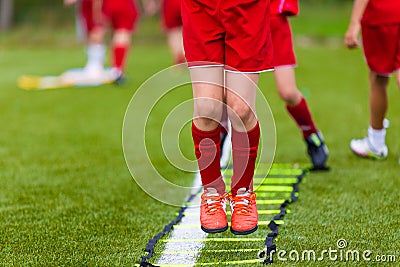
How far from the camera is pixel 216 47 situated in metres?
3.04

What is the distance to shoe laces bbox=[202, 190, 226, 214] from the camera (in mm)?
3072

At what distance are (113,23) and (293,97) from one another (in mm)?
6170

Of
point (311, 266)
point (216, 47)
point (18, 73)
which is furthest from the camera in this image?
point (18, 73)

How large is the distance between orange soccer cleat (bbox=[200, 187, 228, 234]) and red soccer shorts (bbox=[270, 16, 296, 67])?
4.65 feet

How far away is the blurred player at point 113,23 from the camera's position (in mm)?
9883

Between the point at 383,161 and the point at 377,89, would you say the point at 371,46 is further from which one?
the point at 383,161

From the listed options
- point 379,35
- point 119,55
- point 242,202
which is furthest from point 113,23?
point 242,202

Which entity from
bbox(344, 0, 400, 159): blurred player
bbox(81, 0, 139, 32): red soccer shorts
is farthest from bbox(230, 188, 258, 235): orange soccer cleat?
bbox(81, 0, 139, 32): red soccer shorts

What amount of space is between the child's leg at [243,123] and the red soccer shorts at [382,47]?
1.58m

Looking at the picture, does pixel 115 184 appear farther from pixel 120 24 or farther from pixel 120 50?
pixel 120 24

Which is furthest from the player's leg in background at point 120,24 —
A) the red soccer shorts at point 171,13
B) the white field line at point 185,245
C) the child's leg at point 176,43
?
the white field line at point 185,245

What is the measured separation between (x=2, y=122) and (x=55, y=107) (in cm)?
103

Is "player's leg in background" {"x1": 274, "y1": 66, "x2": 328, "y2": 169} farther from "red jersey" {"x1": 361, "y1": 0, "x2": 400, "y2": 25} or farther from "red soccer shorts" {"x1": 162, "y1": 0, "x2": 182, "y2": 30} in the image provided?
"red soccer shorts" {"x1": 162, "y1": 0, "x2": 182, "y2": 30}

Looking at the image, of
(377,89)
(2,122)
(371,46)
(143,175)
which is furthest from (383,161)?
(2,122)
